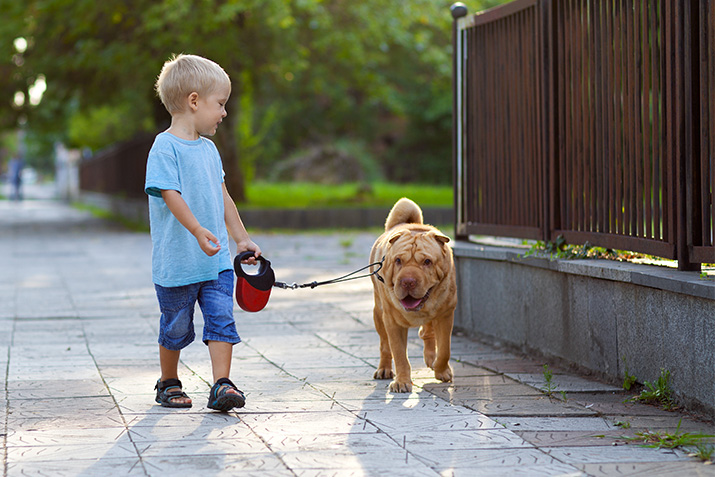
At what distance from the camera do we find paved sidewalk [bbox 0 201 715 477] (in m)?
3.84

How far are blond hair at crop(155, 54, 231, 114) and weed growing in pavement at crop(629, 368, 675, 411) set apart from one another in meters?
2.53

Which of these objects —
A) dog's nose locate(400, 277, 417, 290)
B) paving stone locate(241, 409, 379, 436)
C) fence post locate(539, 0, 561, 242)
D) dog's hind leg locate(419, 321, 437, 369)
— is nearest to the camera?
paving stone locate(241, 409, 379, 436)

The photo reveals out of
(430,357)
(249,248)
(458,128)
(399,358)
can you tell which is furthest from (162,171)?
(458,128)

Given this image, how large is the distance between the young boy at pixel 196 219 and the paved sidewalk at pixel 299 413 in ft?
1.18

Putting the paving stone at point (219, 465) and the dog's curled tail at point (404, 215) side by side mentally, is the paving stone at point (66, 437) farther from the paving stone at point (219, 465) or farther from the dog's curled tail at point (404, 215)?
the dog's curled tail at point (404, 215)

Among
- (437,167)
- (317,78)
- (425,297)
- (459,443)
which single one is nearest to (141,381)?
(425,297)

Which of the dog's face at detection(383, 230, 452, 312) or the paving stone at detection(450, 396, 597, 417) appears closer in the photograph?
the paving stone at detection(450, 396, 597, 417)

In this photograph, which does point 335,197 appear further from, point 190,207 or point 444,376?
point 190,207

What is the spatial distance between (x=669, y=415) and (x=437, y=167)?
39522 millimetres

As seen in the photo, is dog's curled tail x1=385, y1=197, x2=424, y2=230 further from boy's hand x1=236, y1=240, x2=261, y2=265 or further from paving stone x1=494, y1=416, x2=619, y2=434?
paving stone x1=494, y1=416, x2=619, y2=434

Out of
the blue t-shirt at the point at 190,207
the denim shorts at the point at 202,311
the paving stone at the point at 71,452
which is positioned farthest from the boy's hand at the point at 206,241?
the paving stone at the point at 71,452

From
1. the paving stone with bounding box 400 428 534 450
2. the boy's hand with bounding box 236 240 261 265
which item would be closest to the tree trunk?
the boy's hand with bounding box 236 240 261 265

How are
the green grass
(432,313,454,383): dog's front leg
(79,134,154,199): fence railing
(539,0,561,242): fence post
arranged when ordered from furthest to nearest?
(79,134,154,199): fence railing
the green grass
(539,0,561,242): fence post
(432,313,454,383): dog's front leg

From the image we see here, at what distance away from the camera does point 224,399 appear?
464 centimetres
